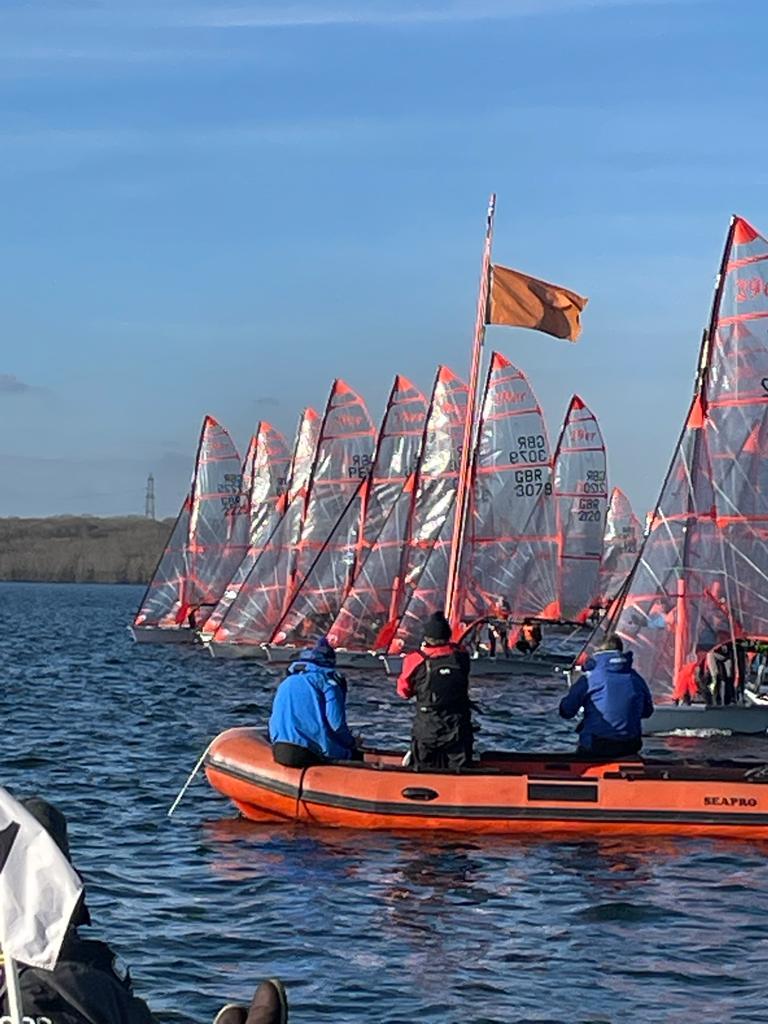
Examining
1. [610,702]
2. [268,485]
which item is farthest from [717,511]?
[268,485]

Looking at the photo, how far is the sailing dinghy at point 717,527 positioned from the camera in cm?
2825

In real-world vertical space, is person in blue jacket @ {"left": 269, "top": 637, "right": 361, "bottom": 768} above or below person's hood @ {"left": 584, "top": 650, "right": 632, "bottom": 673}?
below

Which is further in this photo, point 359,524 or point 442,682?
point 359,524

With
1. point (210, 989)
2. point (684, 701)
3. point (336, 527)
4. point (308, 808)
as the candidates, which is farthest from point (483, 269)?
point (210, 989)

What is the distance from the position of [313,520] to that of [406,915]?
35.5 m

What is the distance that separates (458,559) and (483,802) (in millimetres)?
15078

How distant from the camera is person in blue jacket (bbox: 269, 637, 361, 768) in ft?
57.2

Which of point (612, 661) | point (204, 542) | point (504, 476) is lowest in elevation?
point (612, 661)

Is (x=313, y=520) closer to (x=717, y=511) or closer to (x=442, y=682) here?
(x=717, y=511)

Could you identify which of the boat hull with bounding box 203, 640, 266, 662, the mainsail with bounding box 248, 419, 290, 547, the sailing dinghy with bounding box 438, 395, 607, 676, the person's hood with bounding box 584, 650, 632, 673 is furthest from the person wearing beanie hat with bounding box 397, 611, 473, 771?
the mainsail with bounding box 248, 419, 290, 547

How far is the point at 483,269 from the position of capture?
3366 centimetres

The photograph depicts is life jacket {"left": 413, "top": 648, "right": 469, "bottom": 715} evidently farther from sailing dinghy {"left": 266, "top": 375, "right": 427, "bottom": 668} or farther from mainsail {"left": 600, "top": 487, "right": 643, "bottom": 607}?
mainsail {"left": 600, "top": 487, "right": 643, "bottom": 607}

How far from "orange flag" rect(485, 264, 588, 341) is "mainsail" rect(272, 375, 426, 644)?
14281 mm

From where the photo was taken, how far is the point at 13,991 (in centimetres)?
592
